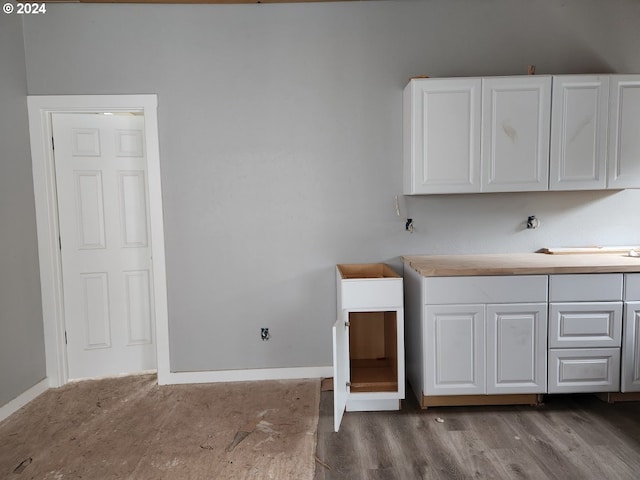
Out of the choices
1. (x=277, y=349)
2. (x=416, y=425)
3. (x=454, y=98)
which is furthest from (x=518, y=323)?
(x=277, y=349)

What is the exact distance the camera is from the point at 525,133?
2.66m

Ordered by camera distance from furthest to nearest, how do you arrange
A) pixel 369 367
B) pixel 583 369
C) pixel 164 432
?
pixel 369 367 < pixel 583 369 < pixel 164 432

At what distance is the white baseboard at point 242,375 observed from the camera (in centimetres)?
304

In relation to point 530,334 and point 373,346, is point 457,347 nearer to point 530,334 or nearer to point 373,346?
point 530,334

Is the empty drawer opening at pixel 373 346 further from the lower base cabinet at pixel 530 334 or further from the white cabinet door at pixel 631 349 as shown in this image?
the white cabinet door at pixel 631 349

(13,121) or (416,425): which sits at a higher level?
(13,121)

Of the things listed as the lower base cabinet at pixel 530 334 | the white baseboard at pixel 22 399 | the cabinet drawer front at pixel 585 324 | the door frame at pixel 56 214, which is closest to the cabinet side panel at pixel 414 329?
the lower base cabinet at pixel 530 334

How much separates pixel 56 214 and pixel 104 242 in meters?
0.38

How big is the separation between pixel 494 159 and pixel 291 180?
1.40m

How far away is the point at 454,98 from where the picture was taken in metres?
2.64

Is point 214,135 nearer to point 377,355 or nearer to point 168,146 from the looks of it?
point 168,146

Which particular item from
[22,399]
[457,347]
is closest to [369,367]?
[457,347]

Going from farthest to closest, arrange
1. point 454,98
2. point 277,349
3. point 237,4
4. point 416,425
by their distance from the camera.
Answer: point 277,349 < point 237,4 < point 454,98 < point 416,425

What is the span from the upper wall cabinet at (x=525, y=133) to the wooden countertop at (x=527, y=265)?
0.47 metres
